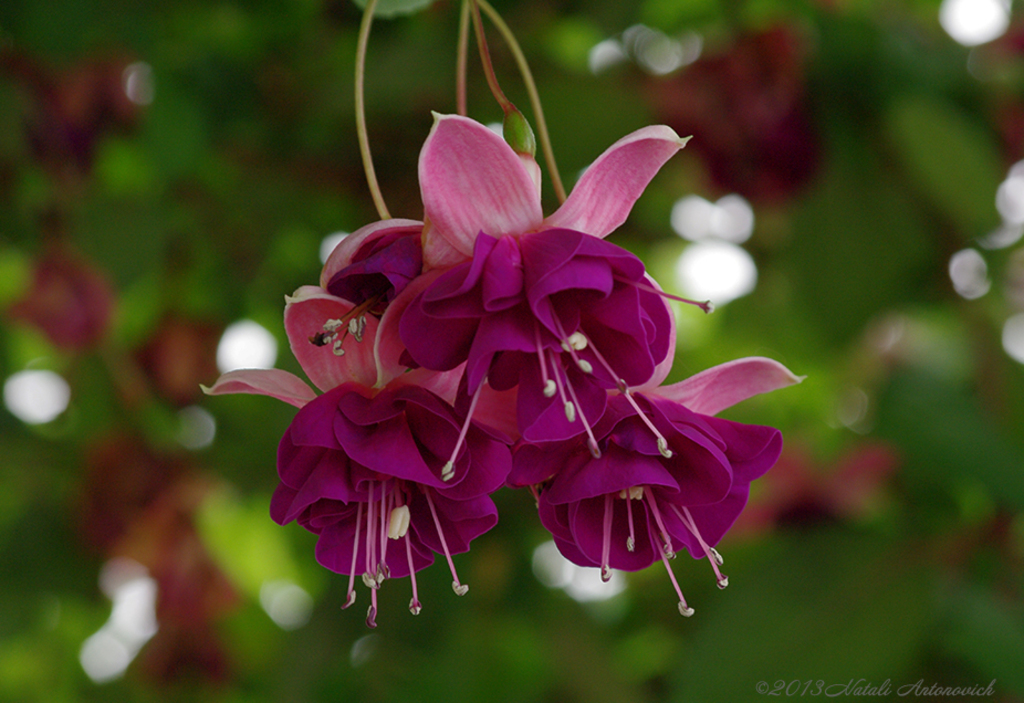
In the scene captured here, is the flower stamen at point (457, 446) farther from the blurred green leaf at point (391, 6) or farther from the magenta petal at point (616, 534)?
the blurred green leaf at point (391, 6)

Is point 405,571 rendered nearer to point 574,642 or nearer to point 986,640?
point 986,640

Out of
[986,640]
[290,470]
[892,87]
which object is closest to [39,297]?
[290,470]

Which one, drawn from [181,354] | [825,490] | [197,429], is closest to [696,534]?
[825,490]

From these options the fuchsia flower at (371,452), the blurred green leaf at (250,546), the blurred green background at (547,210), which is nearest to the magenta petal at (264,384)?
the fuchsia flower at (371,452)

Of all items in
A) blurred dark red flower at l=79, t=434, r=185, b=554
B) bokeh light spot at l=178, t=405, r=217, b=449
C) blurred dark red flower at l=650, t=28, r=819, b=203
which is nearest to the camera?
blurred dark red flower at l=650, t=28, r=819, b=203

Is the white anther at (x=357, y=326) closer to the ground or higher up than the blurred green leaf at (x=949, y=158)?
higher up

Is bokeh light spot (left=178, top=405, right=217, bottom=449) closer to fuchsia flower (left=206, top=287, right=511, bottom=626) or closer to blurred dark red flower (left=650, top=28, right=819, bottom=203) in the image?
blurred dark red flower (left=650, top=28, right=819, bottom=203)

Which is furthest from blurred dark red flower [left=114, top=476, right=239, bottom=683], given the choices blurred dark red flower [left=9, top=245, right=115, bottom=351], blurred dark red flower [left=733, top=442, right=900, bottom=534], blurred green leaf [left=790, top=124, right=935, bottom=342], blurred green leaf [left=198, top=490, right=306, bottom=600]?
blurred green leaf [left=790, top=124, right=935, bottom=342]

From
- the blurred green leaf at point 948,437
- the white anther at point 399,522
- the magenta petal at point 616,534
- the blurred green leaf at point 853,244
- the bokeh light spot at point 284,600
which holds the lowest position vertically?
the bokeh light spot at point 284,600
